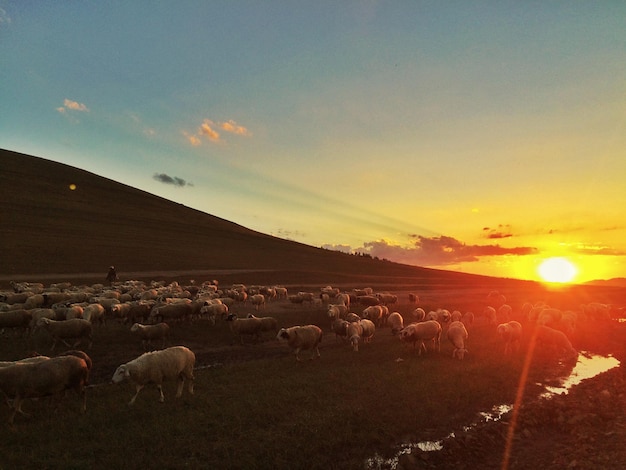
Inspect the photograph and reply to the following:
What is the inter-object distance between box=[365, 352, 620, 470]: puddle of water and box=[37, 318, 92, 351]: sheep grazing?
13.6 meters

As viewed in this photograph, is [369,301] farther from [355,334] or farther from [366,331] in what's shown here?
[355,334]

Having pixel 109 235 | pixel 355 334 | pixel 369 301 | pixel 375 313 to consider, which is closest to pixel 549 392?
pixel 355 334

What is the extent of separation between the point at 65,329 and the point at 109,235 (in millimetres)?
57478

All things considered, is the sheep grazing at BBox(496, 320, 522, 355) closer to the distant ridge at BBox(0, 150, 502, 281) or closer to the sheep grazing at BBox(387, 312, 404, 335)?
the sheep grazing at BBox(387, 312, 404, 335)

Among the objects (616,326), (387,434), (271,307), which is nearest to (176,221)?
(271,307)

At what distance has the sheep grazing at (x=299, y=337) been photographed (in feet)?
55.1

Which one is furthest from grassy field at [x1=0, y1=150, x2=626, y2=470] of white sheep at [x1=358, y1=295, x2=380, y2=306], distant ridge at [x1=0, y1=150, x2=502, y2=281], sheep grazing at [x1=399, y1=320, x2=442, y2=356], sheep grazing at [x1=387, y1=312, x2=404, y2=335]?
distant ridge at [x1=0, y1=150, x2=502, y2=281]

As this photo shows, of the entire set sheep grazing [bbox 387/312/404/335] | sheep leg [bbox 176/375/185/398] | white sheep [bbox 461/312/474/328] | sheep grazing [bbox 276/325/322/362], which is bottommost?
sheep leg [bbox 176/375/185/398]

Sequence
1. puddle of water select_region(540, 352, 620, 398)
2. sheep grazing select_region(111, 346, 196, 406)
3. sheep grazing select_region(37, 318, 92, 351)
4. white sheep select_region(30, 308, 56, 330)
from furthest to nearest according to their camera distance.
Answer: white sheep select_region(30, 308, 56, 330), sheep grazing select_region(37, 318, 92, 351), puddle of water select_region(540, 352, 620, 398), sheep grazing select_region(111, 346, 196, 406)

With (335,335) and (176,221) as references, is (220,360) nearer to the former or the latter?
(335,335)

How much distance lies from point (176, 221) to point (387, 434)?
88.6 m

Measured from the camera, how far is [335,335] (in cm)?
2334

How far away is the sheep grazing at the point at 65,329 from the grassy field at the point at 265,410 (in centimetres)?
74

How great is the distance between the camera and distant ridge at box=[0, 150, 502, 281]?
54.1 meters
